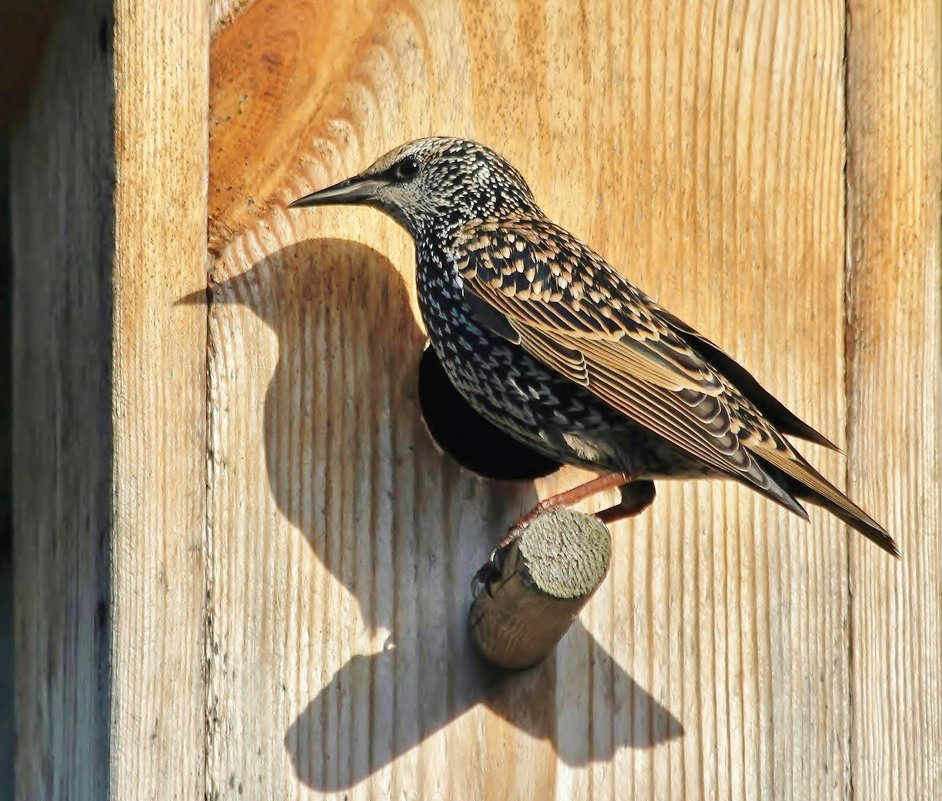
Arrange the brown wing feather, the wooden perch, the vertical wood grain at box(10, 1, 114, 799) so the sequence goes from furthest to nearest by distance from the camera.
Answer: the brown wing feather
the vertical wood grain at box(10, 1, 114, 799)
the wooden perch

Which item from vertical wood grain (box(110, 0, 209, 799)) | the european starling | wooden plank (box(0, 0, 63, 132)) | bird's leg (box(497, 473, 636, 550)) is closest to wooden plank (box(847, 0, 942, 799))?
the european starling

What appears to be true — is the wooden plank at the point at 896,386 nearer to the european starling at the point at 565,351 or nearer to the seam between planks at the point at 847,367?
the seam between planks at the point at 847,367

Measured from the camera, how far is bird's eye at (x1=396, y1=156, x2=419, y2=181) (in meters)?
2.95

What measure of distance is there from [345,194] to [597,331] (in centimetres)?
52

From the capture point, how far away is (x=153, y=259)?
2.74m

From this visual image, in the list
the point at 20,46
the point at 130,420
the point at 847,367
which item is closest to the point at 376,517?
the point at 130,420

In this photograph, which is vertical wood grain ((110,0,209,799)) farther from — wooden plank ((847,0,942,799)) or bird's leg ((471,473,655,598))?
wooden plank ((847,0,942,799))

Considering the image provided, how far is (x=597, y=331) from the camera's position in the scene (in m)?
3.04

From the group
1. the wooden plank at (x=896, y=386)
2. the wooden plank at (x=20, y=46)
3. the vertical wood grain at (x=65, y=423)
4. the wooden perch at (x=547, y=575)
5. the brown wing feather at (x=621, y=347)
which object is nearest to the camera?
the wooden perch at (x=547, y=575)

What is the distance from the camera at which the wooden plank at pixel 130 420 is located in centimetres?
264

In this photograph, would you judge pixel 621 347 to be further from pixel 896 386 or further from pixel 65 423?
pixel 65 423

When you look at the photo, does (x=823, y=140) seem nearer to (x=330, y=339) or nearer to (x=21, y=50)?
(x=330, y=339)

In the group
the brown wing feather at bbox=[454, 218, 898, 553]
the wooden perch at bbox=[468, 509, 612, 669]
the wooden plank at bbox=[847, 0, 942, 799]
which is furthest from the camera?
the wooden plank at bbox=[847, 0, 942, 799]

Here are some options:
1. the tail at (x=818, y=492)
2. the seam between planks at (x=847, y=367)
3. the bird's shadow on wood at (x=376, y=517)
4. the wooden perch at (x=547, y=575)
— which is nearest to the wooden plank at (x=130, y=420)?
the bird's shadow on wood at (x=376, y=517)
